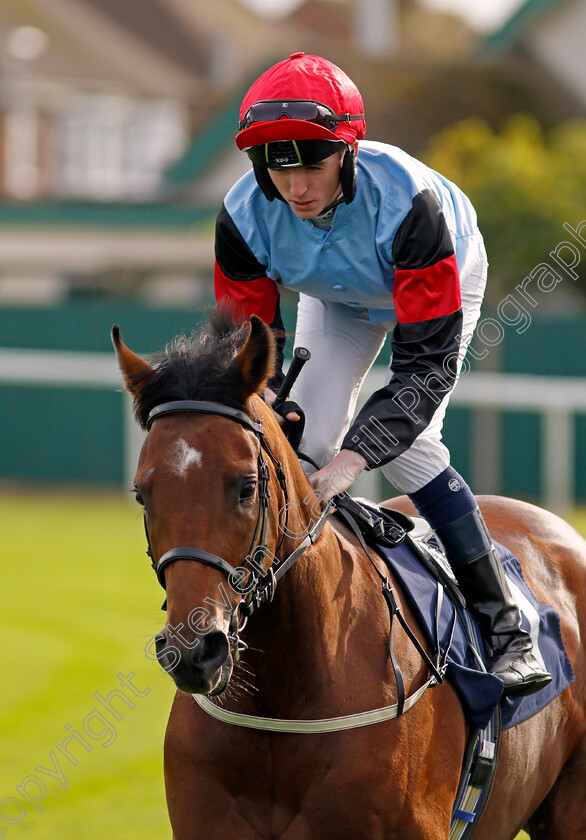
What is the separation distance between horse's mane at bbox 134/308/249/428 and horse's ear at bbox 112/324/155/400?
2 centimetres

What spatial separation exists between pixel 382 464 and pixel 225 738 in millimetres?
715

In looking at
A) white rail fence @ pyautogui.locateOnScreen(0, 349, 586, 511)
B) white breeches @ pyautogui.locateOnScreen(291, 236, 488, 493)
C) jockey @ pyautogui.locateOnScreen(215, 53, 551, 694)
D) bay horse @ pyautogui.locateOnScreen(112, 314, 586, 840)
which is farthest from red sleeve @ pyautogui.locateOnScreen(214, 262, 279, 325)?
white rail fence @ pyautogui.locateOnScreen(0, 349, 586, 511)

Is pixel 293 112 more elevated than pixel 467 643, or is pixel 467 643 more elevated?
pixel 293 112

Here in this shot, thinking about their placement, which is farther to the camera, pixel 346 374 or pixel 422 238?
pixel 346 374

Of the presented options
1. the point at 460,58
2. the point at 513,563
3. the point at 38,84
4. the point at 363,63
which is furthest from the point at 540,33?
the point at 513,563

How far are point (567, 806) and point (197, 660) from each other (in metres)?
1.83

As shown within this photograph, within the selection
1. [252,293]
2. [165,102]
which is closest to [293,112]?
[252,293]

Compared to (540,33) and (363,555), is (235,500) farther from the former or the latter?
(540,33)

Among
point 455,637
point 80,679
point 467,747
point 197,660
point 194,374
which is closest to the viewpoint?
point 197,660

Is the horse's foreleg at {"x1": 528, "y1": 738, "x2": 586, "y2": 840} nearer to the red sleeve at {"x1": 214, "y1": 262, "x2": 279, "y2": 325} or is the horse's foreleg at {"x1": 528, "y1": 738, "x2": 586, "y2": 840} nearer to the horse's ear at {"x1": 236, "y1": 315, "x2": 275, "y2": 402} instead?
the red sleeve at {"x1": 214, "y1": 262, "x2": 279, "y2": 325}

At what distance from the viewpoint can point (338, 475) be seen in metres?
2.77

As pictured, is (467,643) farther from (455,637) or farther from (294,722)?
(294,722)

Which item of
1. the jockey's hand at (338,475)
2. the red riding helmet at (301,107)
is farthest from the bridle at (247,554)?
the red riding helmet at (301,107)

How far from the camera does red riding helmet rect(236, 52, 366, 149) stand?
275cm
